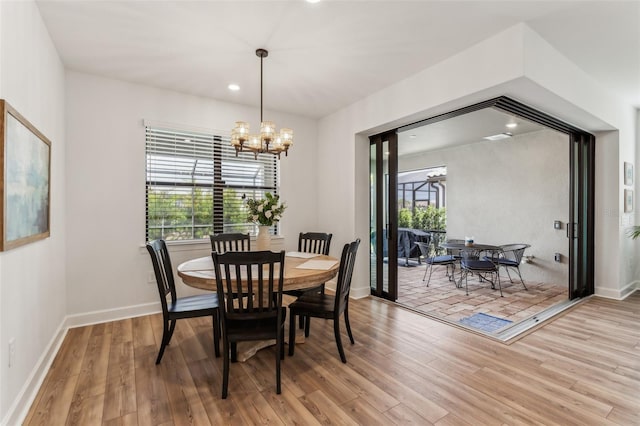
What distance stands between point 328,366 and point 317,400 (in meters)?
0.43

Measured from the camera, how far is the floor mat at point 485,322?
3257mm

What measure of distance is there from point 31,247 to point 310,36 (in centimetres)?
271

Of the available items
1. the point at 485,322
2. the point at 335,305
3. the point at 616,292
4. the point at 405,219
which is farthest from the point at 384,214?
the point at 405,219

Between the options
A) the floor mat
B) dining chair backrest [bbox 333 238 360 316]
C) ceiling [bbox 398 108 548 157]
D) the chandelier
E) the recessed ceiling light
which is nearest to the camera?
dining chair backrest [bbox 333 238 360 316]

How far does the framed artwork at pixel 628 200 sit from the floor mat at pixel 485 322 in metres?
2.72

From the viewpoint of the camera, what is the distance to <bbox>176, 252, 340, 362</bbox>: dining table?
7.48 feet

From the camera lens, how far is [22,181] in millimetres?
1982

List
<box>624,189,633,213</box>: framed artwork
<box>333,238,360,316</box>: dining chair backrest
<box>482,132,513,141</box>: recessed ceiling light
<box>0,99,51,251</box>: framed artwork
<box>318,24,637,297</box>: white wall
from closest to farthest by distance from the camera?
<box>0,99,51,251</box>: framed artwork < <box>333,238,360,316</box>: dining chair backrest < <box>318,24,637,297</box>: white wall < <box>624,189,633,213</box>: framed artwork < <box>482,132,513,141</box>: recessed ceiling light

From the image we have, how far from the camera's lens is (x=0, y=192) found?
163 centimetres

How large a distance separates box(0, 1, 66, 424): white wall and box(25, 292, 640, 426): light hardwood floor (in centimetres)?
27

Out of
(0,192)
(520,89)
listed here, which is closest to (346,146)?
(520,89)

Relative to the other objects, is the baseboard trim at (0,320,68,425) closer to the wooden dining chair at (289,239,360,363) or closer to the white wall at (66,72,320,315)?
the white wall at (66,72,320,315)

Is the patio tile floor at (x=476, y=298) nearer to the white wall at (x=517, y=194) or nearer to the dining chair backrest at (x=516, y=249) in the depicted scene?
the dining chair backrest at (x=516, y=249)

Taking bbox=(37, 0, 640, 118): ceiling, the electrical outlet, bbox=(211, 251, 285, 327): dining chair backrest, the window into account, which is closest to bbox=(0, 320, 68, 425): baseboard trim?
the electrical outlet
